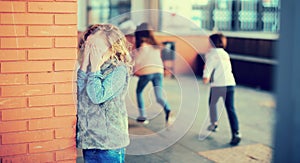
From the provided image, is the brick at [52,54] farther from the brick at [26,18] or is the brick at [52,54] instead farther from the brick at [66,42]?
the brick at [26,18]

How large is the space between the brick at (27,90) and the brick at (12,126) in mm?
183

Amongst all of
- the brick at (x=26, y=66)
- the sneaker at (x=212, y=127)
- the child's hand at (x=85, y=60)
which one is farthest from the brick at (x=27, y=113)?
the sneaker at (x=212, y=127)

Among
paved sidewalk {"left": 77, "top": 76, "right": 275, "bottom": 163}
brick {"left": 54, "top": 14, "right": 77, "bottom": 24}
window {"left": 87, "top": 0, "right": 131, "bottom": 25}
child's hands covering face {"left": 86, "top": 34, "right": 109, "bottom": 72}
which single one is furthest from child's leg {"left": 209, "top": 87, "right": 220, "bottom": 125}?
window {"left": 87, "top": 0, "right": 131, "bottom": 25}

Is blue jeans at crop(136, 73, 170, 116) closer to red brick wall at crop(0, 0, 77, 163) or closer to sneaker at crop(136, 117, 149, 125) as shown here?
sneaker at crop(136, 117, 149, 125)

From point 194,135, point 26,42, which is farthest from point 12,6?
point 194,135

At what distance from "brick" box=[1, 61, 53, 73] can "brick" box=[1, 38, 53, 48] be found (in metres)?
0.11

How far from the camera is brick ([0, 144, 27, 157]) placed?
9.80ft

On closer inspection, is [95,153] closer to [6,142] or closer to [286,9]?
[6,142]

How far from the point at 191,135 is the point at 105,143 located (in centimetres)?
364

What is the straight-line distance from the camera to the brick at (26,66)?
2.94 meters

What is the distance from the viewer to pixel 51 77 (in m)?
3.08

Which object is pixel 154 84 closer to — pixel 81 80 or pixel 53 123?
pixel 81 80

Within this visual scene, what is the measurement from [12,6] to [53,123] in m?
0.81

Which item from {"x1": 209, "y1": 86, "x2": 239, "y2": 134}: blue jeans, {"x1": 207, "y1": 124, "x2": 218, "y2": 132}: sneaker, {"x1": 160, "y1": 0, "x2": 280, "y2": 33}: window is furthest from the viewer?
{"x1": 160, "y1": 0, "x2": 280, "y2": 33}: window
